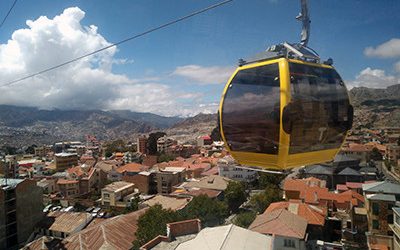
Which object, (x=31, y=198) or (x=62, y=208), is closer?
(x=31, y=198)

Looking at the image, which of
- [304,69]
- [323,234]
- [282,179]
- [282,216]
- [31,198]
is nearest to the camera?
[304,69]

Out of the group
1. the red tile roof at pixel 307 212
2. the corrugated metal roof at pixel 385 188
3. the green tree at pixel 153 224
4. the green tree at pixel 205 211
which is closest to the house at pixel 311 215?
the red tile roof at pixel 307 212

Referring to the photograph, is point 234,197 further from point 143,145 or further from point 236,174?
point 143,145

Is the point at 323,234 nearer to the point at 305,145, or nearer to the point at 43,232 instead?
the point at 305,145

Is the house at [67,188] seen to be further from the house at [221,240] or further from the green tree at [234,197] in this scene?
the house at [221,240]

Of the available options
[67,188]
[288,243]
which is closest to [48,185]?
[67,188]

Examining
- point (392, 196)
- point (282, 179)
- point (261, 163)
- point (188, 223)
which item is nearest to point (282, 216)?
point (188, 223)
